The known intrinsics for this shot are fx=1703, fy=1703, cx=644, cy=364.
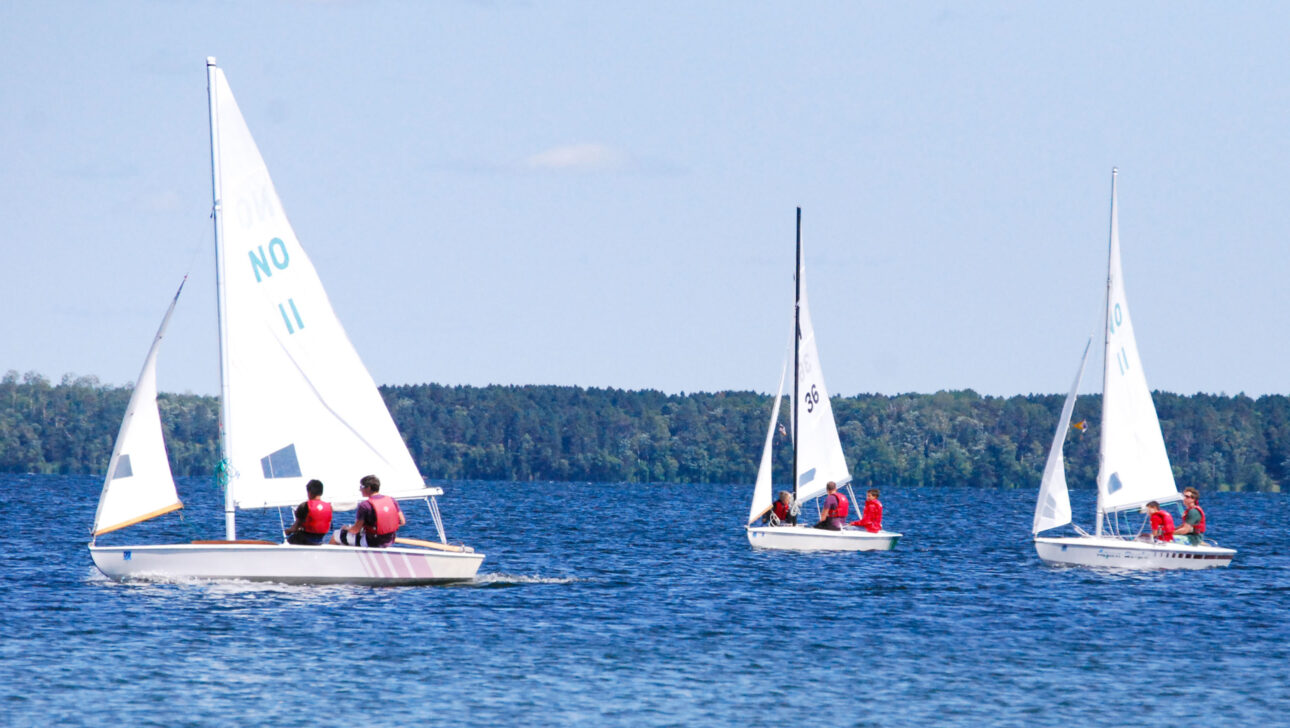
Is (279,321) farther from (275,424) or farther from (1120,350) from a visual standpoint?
(1120,350)

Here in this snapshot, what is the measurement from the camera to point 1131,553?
114 ft

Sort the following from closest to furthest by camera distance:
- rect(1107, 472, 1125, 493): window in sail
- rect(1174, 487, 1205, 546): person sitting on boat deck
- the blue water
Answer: the blue water < rect(1174, 487, 1205, 546): person sitting on boat deck < rect(1107, 472, 1125, 493): window in sail

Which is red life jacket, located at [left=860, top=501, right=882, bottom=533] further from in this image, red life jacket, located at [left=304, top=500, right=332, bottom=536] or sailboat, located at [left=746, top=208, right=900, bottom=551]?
red life jacket, located at [left=304, top=500, right=332, bottom=536]

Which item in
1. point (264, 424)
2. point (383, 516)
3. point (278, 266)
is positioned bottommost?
point (383, 516)

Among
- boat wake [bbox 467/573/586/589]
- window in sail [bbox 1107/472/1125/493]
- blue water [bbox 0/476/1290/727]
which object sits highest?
window in sail [bbox 1107/472/1125/493]

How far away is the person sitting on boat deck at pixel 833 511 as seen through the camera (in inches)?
1593

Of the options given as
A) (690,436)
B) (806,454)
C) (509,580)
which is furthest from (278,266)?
(690,436)

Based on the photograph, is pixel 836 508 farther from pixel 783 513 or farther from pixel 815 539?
pixel 783 513

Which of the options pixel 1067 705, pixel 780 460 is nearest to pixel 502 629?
pixel 1067 705

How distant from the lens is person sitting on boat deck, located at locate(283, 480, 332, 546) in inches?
1048

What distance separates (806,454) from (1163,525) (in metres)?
9.87

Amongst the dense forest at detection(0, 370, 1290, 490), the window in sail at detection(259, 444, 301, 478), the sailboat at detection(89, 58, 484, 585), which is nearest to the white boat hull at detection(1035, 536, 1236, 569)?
the sailboat at detection(89, 58, 484, 585)

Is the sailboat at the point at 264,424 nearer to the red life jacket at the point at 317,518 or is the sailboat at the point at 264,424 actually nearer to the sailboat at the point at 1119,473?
the red life jacket at the point at 317,518

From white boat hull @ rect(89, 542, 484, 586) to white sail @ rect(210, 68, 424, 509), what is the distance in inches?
34.6
